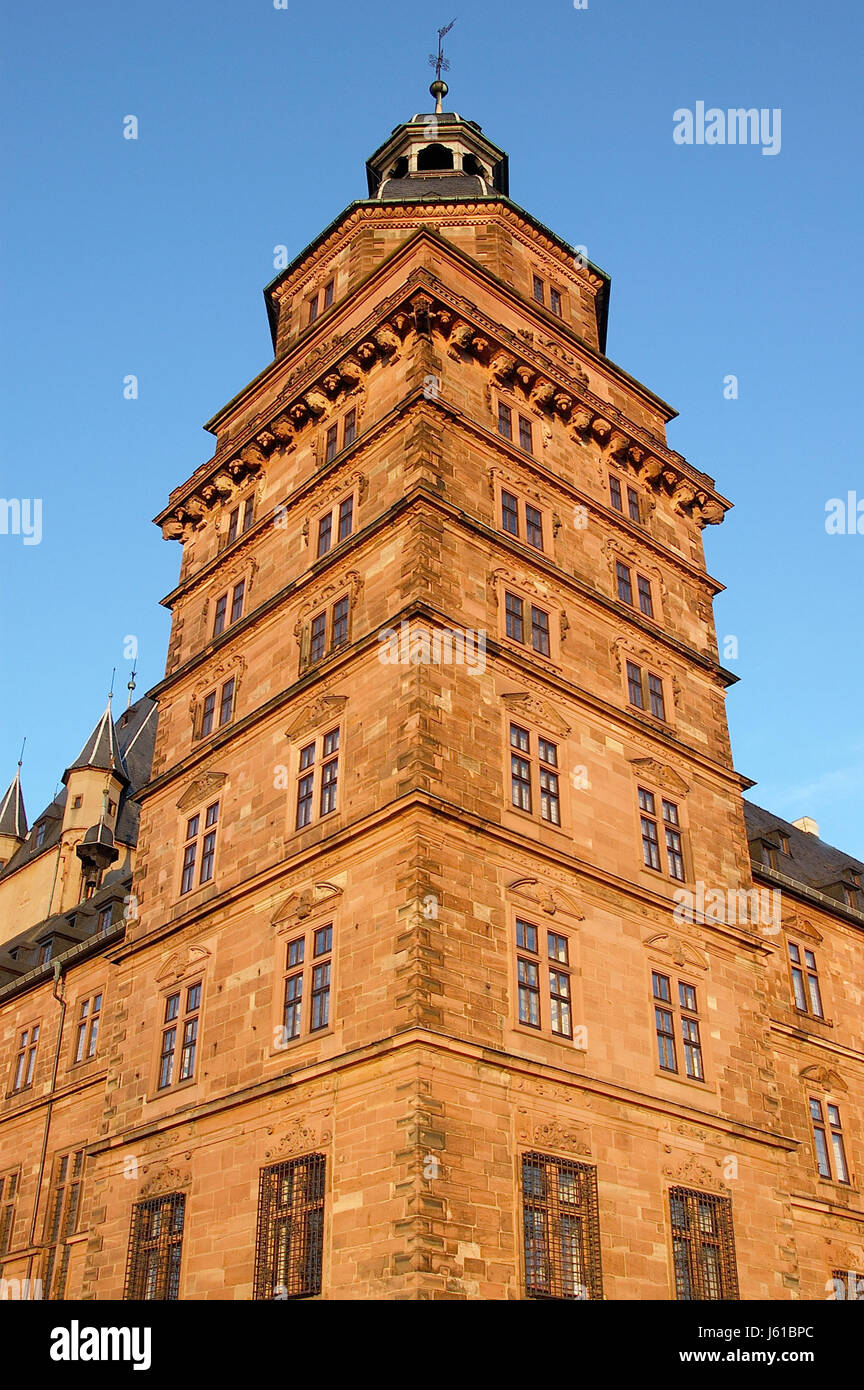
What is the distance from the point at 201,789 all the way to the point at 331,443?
8558 millimetres

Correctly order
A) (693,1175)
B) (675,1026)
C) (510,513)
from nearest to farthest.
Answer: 1. (693,1175)
2. (675,1026)
3. (510,513)

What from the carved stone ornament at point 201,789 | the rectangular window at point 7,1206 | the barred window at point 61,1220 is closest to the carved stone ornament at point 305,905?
the carved stone ornament at point 201,789

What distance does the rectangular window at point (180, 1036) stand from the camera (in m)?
25.0

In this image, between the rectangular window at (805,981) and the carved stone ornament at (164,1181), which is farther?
the rectangular window at (805,981)

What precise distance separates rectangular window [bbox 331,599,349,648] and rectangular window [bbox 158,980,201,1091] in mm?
7314

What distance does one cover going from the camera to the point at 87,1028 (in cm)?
3519

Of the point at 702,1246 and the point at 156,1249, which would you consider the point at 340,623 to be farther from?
the point at 702,1246

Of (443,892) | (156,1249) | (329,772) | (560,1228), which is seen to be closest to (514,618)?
(329,772)

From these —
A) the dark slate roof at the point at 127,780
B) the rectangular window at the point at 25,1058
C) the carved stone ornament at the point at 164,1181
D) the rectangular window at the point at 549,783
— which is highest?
the dark slate roof at the point at 127,780

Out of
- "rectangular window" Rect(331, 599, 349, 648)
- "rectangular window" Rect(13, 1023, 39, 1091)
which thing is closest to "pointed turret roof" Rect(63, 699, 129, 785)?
"rectangular window" Rect(13, 1023, 39, 1091)

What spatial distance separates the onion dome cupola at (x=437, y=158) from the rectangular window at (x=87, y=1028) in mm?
24157

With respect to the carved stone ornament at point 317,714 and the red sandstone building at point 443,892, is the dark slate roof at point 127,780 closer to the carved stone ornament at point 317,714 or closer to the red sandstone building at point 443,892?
the red sandstone building at point 443,892

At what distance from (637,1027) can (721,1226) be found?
3865 millimetres
